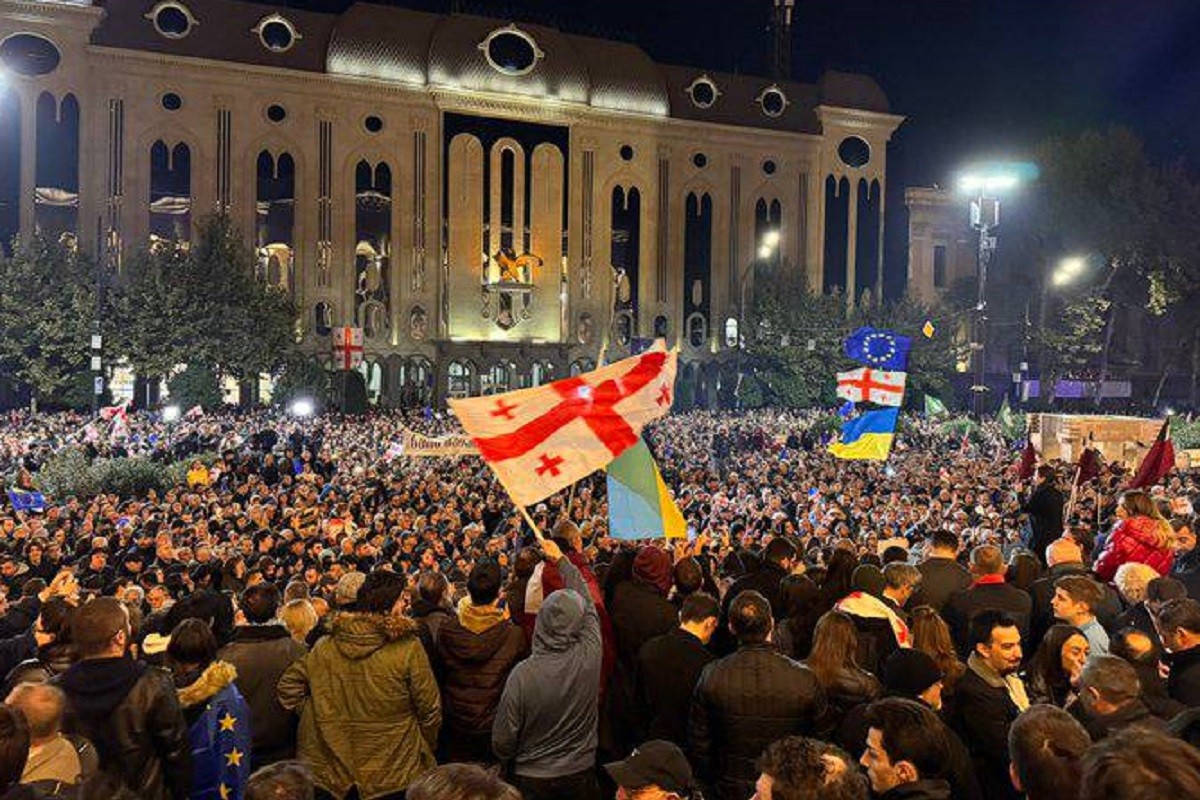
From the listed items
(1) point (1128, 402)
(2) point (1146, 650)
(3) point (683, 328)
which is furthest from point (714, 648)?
(1) point (1128, 402)

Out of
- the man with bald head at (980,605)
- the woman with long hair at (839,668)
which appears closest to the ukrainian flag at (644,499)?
the man with bald head at (980,605)

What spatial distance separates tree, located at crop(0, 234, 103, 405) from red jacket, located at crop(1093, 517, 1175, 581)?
38399mm

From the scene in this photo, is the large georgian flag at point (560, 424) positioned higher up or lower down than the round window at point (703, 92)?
lower down

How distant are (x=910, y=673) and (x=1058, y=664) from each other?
0.94m

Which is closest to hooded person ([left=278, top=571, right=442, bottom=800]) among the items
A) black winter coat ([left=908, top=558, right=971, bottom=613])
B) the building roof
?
black winter coat ([left=908, top=558, right=971, bottom=613])

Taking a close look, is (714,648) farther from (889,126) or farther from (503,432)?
(889,126)

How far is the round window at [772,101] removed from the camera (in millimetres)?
57062

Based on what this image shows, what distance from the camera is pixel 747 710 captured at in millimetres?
4555

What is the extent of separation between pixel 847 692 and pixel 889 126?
58.1m

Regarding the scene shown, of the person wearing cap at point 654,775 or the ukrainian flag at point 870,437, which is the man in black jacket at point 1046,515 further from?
the person wearing cap at point 654,775

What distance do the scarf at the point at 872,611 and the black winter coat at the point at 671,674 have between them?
32.3 inches

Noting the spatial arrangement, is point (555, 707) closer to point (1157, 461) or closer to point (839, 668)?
point (839, 668)

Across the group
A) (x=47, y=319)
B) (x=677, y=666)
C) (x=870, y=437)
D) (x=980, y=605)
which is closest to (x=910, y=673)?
(x=677, y=666)

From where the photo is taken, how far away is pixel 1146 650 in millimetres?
5000
